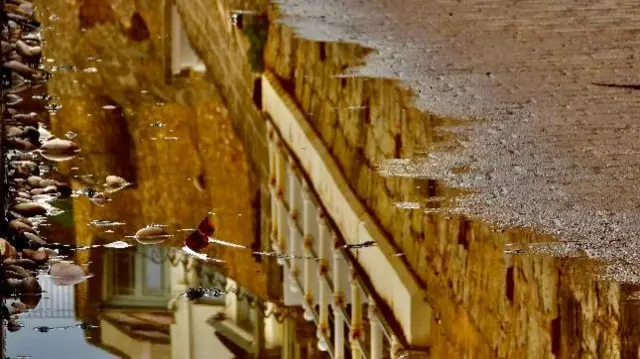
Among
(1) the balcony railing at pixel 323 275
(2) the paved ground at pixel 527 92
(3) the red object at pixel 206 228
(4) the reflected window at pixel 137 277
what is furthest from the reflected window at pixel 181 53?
(4) the reflected window at pixel 137 277

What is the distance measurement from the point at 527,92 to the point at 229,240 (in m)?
3.24

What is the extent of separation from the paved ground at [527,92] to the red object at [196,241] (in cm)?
109

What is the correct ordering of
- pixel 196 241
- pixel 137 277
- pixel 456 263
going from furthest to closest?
pixel 196 241
pixel 456 263
pixel 137 277

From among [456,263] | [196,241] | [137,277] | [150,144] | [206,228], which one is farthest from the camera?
[150,144]

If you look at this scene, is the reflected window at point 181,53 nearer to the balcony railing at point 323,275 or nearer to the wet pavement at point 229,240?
the wet pavement at point 229,240

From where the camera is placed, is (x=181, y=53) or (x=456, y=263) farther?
(x=181, y=53)

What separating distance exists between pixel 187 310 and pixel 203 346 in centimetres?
47

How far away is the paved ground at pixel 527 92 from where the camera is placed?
639cm

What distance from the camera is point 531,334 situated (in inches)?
199

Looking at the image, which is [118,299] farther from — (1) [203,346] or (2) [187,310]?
(1) [203,346]

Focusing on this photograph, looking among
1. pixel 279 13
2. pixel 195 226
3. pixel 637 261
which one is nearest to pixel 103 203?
pixel 195 226

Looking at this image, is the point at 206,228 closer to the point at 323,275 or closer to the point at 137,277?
the point at 323,275

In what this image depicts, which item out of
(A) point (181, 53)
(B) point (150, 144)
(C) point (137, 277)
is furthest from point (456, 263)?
(A) point (181, 53)

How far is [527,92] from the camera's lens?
9086 mm
